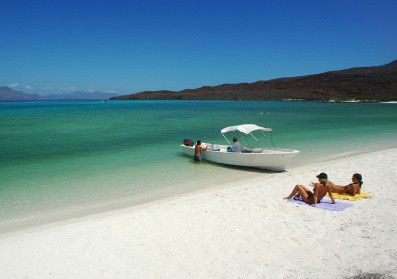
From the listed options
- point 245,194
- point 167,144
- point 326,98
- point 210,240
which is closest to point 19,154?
point 167,144

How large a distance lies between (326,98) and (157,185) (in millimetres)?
105499

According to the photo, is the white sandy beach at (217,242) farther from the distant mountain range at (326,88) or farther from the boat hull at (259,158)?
the distant mountain range at (326,88)

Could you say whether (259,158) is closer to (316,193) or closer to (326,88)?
(316,193)

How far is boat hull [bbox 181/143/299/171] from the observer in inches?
524

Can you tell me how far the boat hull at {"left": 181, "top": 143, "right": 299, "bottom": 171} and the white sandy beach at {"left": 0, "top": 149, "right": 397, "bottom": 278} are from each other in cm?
385

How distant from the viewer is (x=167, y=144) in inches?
876

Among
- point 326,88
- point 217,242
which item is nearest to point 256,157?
point 217,242

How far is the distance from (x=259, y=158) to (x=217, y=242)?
764 cm

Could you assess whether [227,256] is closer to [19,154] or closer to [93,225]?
[93,225]

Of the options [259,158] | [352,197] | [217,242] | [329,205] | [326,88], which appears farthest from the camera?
[326,88]

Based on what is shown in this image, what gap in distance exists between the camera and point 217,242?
6.57 metres

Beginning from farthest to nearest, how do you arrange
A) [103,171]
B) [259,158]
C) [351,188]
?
[103,171]
[259,158]
[351,188]

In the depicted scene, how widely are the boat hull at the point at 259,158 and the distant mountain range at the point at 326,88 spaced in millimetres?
92441

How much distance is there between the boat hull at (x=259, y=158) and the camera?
524 inches
